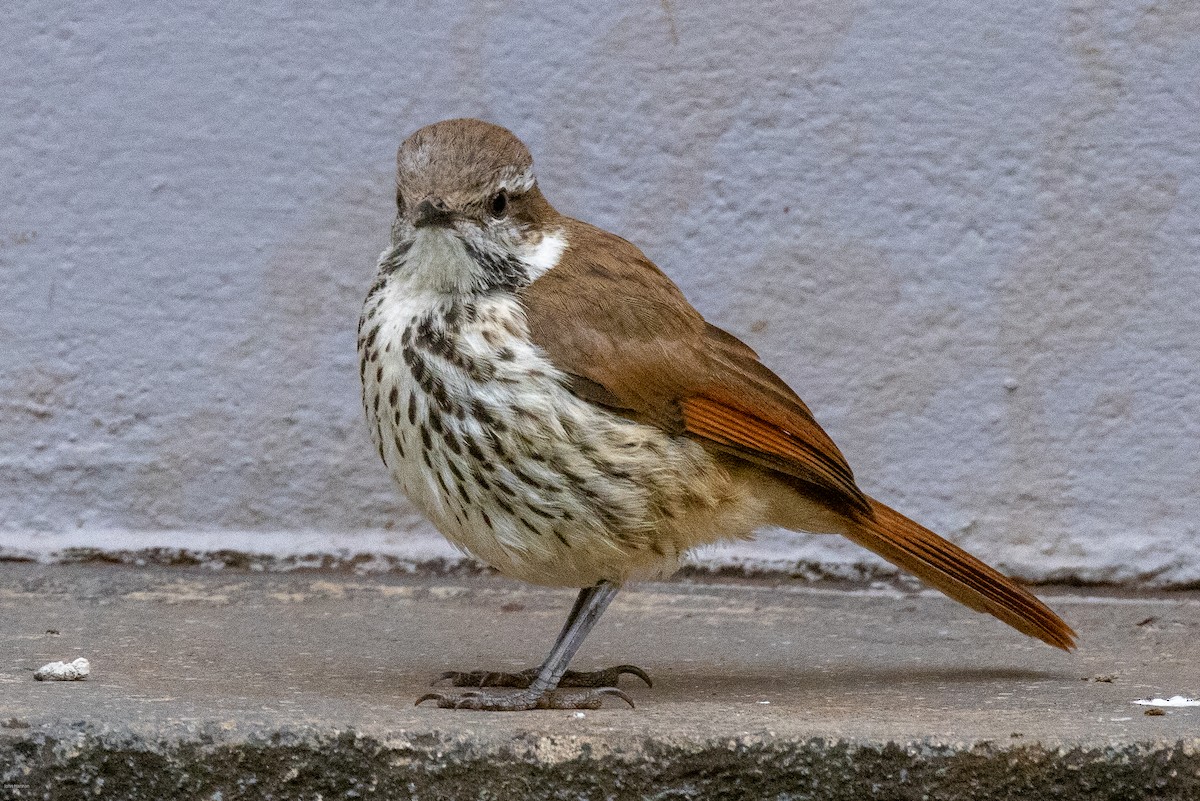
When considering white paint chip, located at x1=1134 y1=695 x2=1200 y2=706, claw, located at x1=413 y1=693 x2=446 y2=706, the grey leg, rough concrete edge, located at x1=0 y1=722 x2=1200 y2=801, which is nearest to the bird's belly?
the grey leg

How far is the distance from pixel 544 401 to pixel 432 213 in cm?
43

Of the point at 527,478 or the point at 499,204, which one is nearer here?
the point at 527,478

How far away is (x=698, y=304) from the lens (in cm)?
474

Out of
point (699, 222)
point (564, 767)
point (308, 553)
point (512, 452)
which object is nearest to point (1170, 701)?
point (564, 767)

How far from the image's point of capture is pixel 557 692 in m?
3.56

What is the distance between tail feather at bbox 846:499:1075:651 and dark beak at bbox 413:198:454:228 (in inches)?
47.6

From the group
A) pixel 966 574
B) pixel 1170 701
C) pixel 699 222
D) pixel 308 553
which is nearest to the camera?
pixel 1170 701

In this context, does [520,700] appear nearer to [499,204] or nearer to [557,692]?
[557,692]

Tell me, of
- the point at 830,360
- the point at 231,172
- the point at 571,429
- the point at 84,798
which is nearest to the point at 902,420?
the point at 830,360

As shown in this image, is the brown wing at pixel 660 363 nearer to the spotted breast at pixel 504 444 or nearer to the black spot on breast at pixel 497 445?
the spotted breast at pixel 504 444

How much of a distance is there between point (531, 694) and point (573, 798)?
466mm

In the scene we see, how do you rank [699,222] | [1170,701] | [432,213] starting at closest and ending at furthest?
[432,213] → [1170,701] → [699,222]

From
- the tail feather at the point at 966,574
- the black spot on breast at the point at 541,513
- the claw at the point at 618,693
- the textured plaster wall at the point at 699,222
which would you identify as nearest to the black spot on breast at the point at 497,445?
the black spot on breast at the point at 541,513

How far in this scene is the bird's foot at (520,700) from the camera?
337cm
